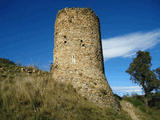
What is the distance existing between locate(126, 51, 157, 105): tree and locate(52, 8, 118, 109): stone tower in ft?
42.0

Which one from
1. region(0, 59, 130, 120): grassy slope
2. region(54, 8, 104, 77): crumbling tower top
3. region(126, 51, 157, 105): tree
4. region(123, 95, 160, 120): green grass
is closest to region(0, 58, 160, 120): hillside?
region(0, 59, 130, 120): grassy slope

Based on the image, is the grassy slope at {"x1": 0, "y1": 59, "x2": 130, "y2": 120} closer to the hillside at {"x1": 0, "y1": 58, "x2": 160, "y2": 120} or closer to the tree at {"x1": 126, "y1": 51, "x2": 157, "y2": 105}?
the hillside at {"x1": 0, "y1": 58, "x2": 160, "y2": 120}

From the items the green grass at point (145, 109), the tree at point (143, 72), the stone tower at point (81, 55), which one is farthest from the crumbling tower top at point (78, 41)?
the tree at point (143, 72)

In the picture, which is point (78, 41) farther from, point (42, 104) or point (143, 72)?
point (143, 72)

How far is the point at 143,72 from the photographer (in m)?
17.9

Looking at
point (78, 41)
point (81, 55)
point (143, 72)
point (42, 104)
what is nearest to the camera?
point (42, 104)

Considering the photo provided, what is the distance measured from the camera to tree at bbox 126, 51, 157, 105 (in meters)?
17.3

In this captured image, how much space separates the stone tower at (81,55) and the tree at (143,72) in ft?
42.0

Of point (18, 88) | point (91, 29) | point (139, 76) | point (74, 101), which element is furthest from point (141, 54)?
point (18, 88)

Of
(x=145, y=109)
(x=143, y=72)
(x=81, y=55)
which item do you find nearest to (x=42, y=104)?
(x=81, y=55)

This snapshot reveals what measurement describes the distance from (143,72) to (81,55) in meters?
14.3

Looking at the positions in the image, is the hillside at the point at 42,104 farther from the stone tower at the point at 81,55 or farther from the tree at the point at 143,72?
the tree at the point at 143,72

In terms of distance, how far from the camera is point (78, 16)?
25.7 ft

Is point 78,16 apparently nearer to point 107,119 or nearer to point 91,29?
point 91,29
